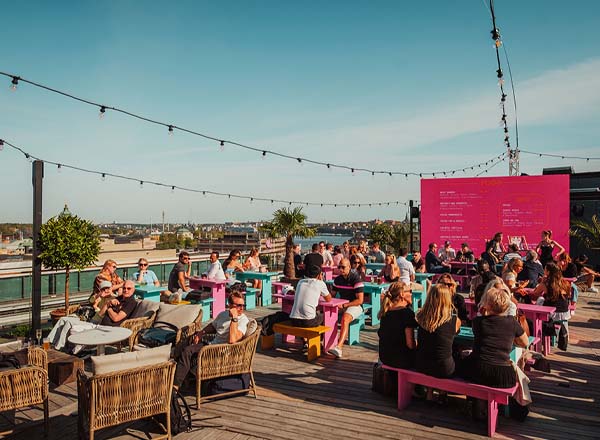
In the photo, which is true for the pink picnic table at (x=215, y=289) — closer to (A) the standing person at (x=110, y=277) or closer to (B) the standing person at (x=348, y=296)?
(A) the standing person at (x=110, y=277)

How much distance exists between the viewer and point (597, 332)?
716 centimetres

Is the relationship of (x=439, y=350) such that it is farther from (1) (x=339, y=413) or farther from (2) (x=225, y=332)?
(2) (x=225, y=332)

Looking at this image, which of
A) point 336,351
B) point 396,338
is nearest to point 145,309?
point 336,351

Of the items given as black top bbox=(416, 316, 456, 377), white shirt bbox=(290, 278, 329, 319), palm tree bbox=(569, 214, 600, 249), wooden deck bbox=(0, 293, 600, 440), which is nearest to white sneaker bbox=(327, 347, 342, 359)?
wooden deck bbox=(0, 293, 600, 440)

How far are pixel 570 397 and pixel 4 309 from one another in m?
10.4

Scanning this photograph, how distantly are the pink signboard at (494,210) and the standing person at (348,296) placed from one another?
9294mm

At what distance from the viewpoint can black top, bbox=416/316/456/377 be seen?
3.67 meters

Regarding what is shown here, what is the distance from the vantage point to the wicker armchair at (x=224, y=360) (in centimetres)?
395

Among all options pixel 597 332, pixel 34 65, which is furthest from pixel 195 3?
pixel 597 332

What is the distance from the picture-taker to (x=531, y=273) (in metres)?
7.06

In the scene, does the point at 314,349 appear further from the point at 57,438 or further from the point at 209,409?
the point at 57,438

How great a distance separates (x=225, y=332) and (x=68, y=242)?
4201 millimetres

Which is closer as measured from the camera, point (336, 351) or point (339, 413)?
point (339, 413)

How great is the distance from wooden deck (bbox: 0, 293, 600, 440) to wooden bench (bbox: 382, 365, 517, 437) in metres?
0.12
